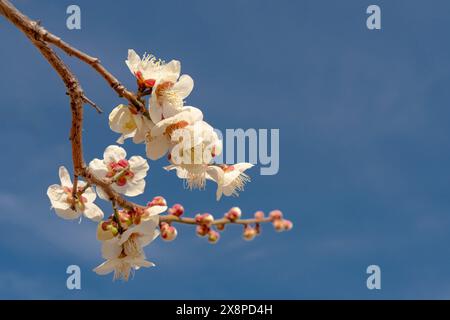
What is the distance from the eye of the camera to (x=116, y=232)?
1.98 meters

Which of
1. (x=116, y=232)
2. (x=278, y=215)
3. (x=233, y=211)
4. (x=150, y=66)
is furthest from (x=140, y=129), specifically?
(x=278, y=215)

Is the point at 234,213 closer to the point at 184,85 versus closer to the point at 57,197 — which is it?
the point at 184,85

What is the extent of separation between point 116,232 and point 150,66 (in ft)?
1.97

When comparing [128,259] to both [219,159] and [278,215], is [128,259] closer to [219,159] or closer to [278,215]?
[219,159]

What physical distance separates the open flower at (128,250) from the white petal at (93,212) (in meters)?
0.15

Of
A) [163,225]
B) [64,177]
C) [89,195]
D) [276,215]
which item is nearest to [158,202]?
[163,225]

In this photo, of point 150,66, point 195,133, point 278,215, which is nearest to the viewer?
point 278,215

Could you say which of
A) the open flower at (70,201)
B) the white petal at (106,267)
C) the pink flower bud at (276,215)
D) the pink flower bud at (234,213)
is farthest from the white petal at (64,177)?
the pink flower bud at (276,215)

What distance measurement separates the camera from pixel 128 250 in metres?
2.02

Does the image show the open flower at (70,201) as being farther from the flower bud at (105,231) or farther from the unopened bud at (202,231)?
the unopened bud at (202,231)

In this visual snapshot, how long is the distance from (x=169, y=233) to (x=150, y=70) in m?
0.59

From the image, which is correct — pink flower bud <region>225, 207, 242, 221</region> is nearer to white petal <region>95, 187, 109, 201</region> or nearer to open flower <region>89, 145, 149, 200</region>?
white petal <region>95, 187, 109, 201</region>

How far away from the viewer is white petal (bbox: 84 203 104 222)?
213 centimetres

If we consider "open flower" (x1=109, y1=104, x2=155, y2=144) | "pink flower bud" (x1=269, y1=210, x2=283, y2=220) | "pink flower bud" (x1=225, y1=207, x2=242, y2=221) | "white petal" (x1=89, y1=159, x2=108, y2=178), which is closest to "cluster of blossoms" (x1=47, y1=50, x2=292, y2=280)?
"open flower" (x1=109, y1=104, x2=155, y2=144)
